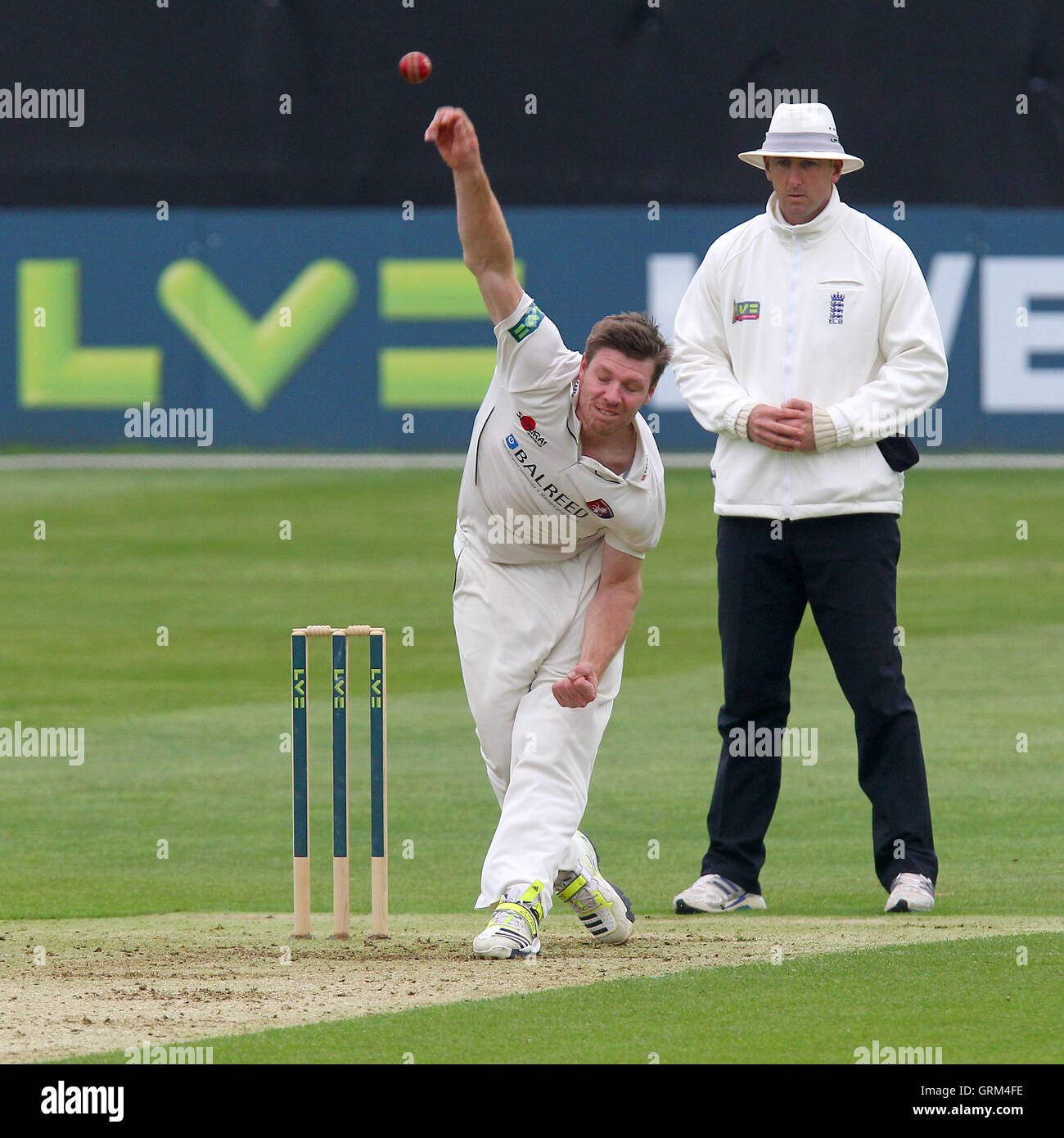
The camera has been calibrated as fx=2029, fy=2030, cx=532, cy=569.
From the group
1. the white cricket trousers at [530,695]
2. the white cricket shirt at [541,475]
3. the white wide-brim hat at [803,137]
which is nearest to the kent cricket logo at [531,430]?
the white cricket shirt at [541,475]

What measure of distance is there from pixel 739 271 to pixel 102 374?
16.4 meters

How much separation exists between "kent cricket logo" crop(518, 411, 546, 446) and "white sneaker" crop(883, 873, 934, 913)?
6.80 feet

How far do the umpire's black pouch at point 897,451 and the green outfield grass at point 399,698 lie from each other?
1546 millimetres

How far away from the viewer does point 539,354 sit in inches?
233

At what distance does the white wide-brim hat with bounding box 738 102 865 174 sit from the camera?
22.8ft

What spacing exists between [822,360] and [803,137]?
767mm

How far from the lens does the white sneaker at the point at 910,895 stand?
6828 mm

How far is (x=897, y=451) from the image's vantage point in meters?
6.95
